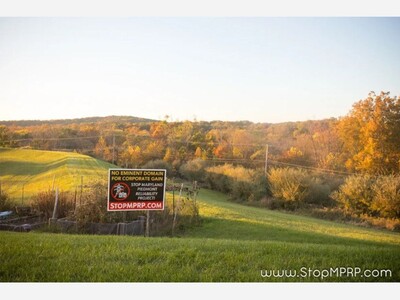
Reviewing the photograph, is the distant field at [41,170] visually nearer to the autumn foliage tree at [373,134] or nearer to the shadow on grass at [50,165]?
the shadow on grass at [50,165]

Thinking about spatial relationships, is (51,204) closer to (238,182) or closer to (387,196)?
(238,182)

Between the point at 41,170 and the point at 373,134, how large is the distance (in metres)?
9.68

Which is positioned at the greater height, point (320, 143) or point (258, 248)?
point (320, 143)

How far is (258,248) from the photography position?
7945 mm

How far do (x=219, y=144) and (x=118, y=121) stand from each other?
13.9 ft

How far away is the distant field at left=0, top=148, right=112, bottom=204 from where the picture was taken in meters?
9.33

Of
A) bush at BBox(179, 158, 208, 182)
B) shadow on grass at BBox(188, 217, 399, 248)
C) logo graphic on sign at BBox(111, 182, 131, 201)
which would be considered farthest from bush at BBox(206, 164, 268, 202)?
logo graphic on sign at BBox(111, 182, 131, 201)

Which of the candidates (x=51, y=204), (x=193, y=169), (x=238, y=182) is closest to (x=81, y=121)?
(x=51, y=204)

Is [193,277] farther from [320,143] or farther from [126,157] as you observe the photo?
[320,143]

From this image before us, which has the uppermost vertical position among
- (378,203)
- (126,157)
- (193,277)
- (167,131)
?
(167,131)

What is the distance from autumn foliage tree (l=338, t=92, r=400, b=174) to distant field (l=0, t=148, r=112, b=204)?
7499 mm

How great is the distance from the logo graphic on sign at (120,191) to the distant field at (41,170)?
0.81 metres

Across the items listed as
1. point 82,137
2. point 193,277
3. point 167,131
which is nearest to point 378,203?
point 167,131

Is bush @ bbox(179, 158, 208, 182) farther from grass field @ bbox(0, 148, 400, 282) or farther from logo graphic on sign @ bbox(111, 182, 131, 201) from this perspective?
grass field @ bbox(0, 148, 400, 282)
